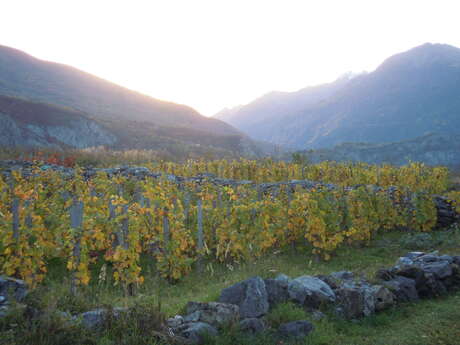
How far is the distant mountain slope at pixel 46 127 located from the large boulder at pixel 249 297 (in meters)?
37.3

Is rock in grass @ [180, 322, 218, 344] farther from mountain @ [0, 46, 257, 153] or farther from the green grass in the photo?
mountain @ [0, 46, 257, 153]

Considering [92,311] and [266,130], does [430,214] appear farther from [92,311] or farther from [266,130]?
[266,130]

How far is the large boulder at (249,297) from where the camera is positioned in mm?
4656

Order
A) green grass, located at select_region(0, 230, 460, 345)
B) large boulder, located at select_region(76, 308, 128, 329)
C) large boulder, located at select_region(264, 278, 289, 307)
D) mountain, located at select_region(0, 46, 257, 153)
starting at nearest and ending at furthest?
green grass, located at select_region(0, 230, 460, 345)
large boulder, located at select_region(76, 308, 128, 329)
large boulder, located at select_region(264, 278, 289, 307)
mountain, located at select_region(0, 46, 257, 153)

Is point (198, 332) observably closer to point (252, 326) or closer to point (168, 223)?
point (252, 326)

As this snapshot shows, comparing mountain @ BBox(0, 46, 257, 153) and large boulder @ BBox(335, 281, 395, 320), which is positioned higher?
mountain @ BBox(0, 46, 257, 153)

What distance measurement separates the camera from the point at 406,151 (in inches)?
2768

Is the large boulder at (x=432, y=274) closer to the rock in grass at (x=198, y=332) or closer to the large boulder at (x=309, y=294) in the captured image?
the large boulder at (x=309, y=294)

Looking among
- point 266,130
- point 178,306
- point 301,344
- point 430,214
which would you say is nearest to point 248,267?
point 178,306

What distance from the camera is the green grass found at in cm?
352

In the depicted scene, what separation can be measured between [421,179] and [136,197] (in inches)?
606

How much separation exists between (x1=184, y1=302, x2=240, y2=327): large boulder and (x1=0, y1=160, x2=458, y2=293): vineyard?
1.32 m

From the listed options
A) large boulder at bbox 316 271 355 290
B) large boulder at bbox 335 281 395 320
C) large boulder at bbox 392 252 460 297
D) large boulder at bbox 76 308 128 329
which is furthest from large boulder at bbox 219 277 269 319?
large boulder at bbox 392 252 460 297

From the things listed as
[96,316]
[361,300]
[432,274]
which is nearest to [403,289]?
[432,274]
